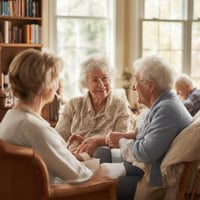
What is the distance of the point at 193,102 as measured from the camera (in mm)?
4602

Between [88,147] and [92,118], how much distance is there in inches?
15.7

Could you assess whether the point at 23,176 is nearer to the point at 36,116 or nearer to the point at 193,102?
the point at 36,116

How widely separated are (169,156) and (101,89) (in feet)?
3.66

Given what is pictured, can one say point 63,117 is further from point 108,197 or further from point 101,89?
point 108,197

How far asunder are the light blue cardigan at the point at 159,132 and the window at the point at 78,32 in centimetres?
328

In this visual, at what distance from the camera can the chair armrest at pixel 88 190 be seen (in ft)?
6.82

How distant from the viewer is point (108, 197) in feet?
7.41

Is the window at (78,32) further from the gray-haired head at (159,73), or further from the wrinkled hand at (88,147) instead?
the gray-haired head at (159,73)

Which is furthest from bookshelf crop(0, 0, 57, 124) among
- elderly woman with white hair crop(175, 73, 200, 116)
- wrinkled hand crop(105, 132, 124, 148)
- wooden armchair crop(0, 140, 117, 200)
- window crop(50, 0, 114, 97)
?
wooden armchair crop(0, 140, 117, 200)

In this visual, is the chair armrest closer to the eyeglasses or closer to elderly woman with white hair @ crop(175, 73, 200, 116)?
the eyeglasses

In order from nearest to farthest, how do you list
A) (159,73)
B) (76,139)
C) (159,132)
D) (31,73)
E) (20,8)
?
(31,73), (159,132), (159,73), (76,139), (20,8)

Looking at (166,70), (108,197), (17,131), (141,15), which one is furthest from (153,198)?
(141,15)

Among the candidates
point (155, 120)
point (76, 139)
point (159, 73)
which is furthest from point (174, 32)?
point (155, 120)

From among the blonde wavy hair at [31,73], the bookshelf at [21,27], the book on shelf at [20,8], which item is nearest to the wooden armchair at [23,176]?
the blonde wavy hair at [31,73]
